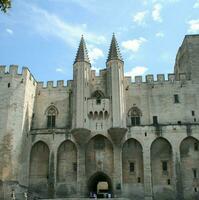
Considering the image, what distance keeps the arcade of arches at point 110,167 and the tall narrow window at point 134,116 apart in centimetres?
276

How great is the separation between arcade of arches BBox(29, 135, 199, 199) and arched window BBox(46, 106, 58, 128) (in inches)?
116

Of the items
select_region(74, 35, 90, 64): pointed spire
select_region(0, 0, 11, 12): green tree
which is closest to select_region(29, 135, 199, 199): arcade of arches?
select_region(74, 35, 90, 64): pointed spire

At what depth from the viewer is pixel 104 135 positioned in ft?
126

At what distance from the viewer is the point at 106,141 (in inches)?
1542

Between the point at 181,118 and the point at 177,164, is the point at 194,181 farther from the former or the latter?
the point at 181,118

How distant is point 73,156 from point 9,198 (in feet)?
27.4

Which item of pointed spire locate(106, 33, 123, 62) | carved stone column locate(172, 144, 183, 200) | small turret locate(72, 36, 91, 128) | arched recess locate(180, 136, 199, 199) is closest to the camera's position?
carved stone column locate(172, 144, 183, 200)

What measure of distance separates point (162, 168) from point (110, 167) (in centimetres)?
556

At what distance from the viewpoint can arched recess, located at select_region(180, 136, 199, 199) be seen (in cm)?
3669

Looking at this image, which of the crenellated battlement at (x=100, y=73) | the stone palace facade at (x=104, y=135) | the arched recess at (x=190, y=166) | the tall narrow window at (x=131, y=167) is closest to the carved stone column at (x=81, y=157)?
the stone palace facade at (x=104, y=135)

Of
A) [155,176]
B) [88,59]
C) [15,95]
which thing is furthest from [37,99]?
[155,176]

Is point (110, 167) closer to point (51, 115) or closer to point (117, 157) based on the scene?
point (117, 157)

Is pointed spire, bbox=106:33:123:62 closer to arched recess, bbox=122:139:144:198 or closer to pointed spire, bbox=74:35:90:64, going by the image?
pointed spire, bbox=74:35:90:64

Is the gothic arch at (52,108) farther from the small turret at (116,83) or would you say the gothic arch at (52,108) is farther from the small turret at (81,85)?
the small turret at (116,83)
